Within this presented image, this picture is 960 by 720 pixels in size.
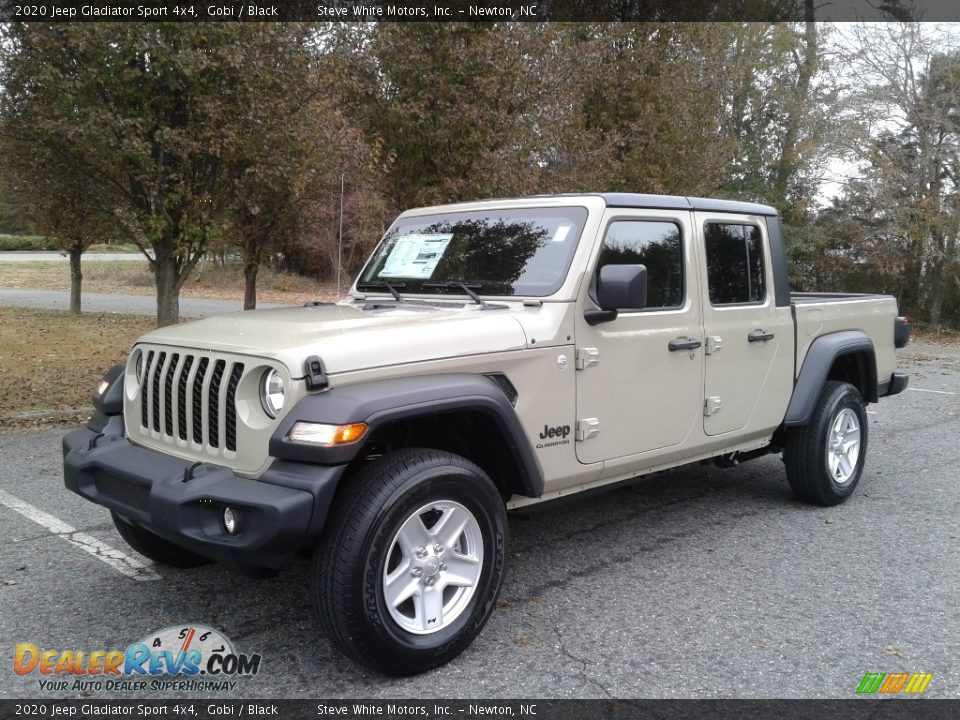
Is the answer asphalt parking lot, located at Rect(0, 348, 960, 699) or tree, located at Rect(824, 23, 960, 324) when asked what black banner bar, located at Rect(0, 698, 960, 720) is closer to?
asphalt parking lot, located at Rect(0, 348, 960, 699)

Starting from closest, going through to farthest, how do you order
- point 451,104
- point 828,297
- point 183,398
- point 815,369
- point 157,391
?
point 183,398
point 157,391
point 815,369
point 828,297
point 451,104

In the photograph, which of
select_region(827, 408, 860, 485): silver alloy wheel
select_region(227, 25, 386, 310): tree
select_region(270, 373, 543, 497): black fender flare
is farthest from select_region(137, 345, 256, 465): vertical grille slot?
select_region(227, 25, 386, 310): tree

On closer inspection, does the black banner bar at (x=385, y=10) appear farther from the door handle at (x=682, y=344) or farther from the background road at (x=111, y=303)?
the background road at (x=111, y=303)

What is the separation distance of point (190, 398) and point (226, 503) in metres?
0.59

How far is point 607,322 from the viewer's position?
4.11m

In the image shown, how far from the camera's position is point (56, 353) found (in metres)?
13.0

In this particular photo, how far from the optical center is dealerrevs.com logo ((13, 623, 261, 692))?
10.8 feet

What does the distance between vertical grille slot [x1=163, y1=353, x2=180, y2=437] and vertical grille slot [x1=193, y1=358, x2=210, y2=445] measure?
6.1 inches

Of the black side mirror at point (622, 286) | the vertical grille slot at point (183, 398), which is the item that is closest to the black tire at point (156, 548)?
the vertical grille slot at point (183, 398)

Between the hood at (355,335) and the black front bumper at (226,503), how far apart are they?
1.35ft

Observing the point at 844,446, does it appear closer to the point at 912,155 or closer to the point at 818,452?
the point at 818,452

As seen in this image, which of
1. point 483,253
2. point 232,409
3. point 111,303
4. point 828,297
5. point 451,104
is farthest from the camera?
point 111,303

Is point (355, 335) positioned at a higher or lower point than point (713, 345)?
higher

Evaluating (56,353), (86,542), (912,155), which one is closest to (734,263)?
(86,542)
